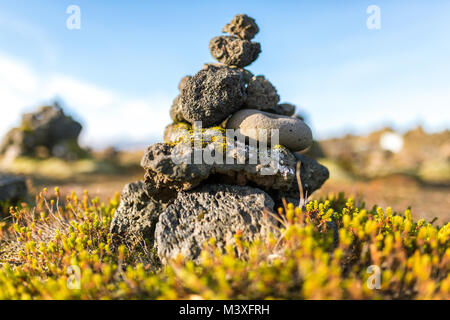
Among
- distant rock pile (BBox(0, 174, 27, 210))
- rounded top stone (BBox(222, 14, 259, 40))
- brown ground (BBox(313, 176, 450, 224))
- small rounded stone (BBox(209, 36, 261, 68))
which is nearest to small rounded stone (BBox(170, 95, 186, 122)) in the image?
small rounded stone (BBox(209, 36, 261, 68))

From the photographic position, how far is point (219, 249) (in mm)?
3965

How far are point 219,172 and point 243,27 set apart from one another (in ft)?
10.8

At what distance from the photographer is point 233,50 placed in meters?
5.83

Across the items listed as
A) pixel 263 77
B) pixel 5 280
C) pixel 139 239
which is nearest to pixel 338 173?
pixel 263 77

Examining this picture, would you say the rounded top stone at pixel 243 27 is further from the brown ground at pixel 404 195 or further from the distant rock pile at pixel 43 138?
the distant rock pile at pixel 43 138

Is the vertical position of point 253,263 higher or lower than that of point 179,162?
lower

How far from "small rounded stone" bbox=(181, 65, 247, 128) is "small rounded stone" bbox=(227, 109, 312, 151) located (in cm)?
30

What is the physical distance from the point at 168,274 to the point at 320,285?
6.30 ft

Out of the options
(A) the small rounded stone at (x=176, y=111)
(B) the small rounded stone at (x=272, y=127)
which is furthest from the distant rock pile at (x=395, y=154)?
(A) the small rounded stone at (x=176, y=111)

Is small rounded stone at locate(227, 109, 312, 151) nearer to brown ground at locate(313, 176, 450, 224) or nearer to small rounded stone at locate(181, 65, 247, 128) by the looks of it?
small rounded stone at locate(181, 65, 247, 128)

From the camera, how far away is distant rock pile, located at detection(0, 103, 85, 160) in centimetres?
2061
